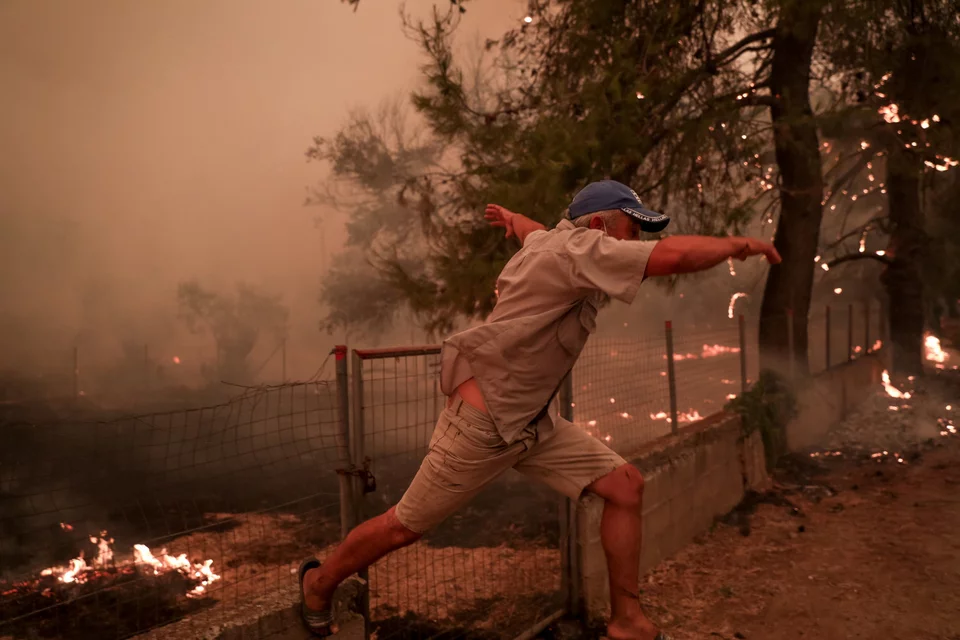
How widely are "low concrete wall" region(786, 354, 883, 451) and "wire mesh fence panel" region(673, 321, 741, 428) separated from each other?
130cm

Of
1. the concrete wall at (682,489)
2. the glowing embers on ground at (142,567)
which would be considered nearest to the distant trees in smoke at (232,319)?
the glowing embers on ground at (142,567)

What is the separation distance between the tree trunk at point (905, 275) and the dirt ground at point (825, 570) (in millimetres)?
7194

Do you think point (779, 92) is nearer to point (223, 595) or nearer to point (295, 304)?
point (223, 595)

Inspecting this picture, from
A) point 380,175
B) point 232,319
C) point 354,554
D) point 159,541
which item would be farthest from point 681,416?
point 232,319

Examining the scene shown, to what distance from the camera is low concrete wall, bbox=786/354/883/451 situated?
8.73m

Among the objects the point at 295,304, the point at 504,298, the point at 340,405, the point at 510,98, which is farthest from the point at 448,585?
the point at 295,304

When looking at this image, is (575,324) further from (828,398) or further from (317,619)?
(828,398)

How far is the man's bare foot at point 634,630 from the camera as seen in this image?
2758 millimetres

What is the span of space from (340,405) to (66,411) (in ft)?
95.6

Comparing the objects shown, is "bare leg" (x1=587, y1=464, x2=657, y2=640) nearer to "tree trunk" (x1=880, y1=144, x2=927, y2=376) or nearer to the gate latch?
the gate latch

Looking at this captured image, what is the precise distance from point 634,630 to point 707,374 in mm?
4987

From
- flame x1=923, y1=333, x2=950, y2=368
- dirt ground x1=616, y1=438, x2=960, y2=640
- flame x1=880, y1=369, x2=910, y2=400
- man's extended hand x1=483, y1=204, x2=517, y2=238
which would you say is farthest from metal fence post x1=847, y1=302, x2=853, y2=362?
man's extended hand x1=483, y1=204, x2=517, y2=238

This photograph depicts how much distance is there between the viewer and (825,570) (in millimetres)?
4730

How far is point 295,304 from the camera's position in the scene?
40.7 m
